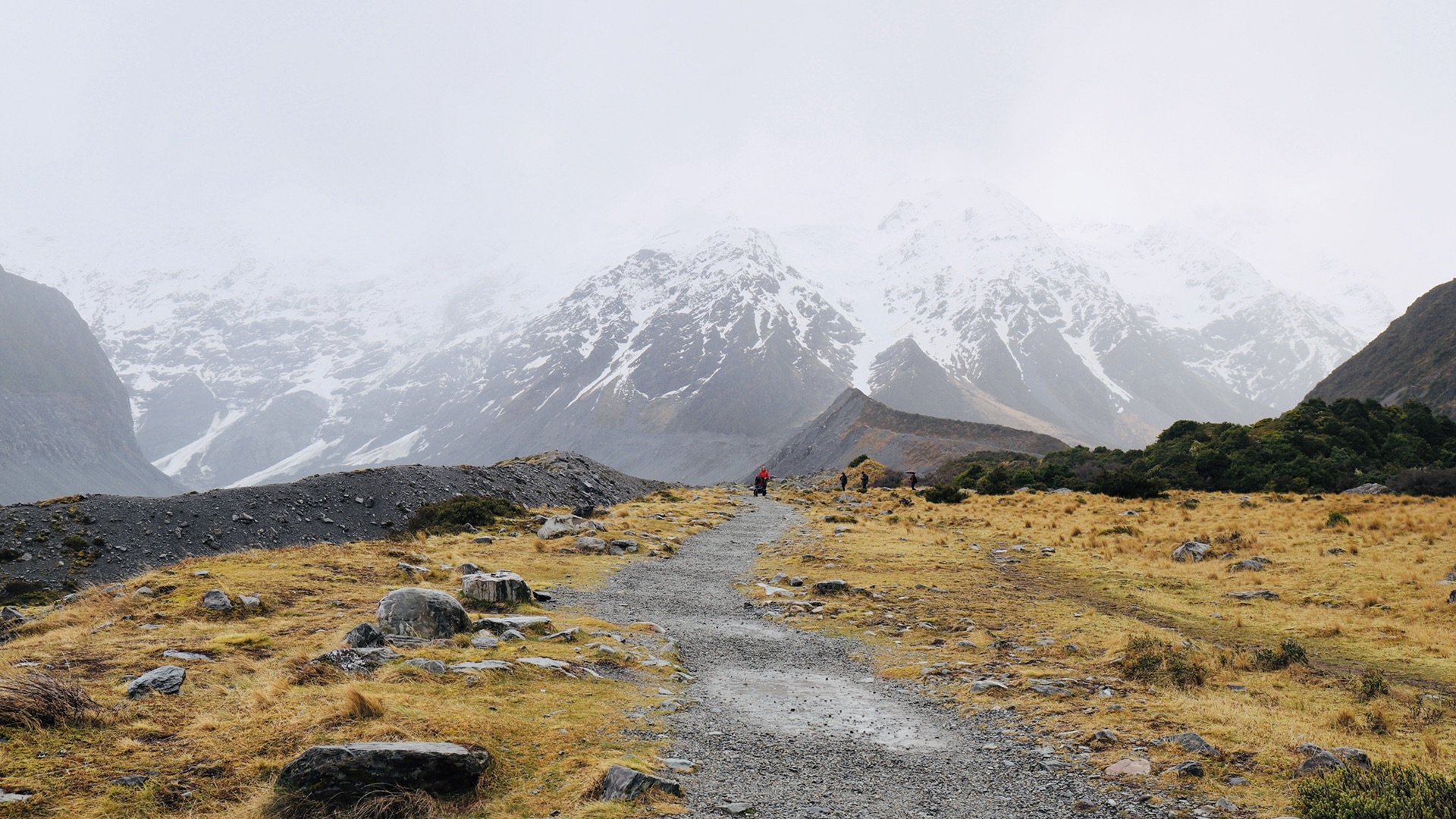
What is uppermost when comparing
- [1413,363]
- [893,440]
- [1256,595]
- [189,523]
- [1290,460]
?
[1413,363]

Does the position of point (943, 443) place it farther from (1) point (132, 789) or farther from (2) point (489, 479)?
(1) point (132, 789)

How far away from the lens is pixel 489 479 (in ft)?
140

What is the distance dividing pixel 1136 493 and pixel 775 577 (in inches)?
1138

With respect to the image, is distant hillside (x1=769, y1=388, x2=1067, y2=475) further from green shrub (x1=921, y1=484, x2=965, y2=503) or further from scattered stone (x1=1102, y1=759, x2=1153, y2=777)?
scattered stone (x1=1102, y1=759, x2=1153, y2=777)

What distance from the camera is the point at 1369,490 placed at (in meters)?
35.9

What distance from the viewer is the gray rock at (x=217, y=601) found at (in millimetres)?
14042

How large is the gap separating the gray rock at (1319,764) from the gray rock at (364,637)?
11.4 meters

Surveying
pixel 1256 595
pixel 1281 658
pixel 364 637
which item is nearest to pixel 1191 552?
pixel 1256 595

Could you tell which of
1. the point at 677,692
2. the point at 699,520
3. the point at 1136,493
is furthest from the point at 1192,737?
the point at 1136,493

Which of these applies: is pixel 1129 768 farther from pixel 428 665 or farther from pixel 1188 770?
pixel 428 665

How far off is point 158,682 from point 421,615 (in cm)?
365

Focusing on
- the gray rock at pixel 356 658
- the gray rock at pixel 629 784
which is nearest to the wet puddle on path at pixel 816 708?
the gray rock at pixel 629 784

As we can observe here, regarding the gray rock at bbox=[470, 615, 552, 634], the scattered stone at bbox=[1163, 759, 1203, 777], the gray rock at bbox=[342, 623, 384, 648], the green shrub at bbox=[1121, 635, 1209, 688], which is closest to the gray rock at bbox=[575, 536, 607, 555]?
the gray rock at bbox=[470, 615, 552, 634]

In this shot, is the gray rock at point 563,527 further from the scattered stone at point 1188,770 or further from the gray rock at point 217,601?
the scattered stone at point 1188,770
